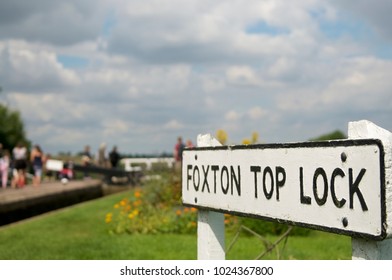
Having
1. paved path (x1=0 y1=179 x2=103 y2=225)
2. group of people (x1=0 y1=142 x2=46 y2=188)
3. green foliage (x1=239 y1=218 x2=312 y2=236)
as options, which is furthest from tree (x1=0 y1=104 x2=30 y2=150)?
green foliage (x1=239 y1=218 x2=312 y2=236)

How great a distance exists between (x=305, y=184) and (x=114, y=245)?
640 cm

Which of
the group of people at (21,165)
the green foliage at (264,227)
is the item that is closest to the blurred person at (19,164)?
the group of people at (21,165)

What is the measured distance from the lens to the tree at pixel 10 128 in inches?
1941

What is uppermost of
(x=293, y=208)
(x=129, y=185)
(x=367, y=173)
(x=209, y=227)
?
(x=367, y=173)

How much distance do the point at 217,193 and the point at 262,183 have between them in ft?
1.44

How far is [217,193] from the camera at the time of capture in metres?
3.08

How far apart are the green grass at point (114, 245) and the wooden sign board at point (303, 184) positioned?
157 inches

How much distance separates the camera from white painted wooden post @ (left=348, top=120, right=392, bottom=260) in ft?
6.63

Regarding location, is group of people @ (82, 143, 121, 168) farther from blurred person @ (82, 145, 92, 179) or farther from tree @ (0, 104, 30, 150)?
tree @ (0, 104, 30, 150)

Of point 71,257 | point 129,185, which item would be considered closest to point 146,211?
point 71,257

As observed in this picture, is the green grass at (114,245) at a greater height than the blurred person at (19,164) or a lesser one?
lesser

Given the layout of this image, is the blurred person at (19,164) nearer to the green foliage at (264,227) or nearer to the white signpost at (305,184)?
the green foliage at (264,227)

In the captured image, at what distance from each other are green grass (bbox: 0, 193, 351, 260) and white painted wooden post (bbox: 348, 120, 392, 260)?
4.67 metres
